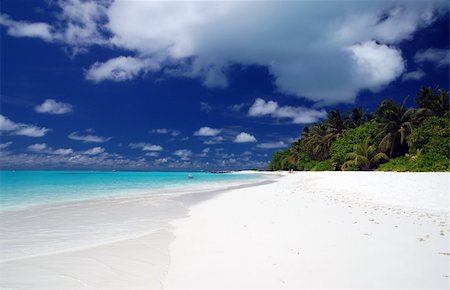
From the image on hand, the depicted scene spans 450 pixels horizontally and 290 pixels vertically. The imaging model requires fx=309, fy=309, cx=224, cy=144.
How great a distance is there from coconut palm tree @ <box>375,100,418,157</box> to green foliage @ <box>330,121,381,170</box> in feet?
12.9

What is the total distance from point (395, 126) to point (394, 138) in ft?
5.26

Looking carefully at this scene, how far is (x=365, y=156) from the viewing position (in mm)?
42906

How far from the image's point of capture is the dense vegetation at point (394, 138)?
30.8 meters

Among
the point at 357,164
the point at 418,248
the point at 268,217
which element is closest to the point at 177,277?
the point at 418,248

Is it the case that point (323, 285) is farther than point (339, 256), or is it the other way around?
point (339, 256)

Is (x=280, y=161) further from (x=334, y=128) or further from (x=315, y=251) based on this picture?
(x=315, y=251)

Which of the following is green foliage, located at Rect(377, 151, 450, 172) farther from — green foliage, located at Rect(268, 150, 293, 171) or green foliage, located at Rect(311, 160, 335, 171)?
green foliage, located at Rect(268, 150, 293, 171)

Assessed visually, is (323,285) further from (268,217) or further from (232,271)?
(268,217)

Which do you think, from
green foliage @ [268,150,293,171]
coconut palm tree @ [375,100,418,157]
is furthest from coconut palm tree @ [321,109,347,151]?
green foliage @ [268,150,293,171]

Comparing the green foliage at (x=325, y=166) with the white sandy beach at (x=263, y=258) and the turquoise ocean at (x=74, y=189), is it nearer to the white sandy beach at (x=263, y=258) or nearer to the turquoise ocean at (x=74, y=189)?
the turquoise ocean at (x=74, y=189)

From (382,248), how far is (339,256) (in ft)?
3.17

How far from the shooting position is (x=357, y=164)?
4341 cm

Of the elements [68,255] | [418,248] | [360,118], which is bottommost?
[418,248]

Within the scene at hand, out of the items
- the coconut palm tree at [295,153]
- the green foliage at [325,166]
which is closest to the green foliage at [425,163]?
the green foliage at [325,166]
